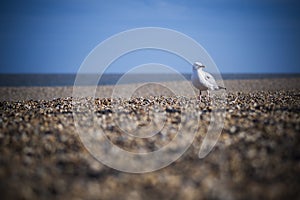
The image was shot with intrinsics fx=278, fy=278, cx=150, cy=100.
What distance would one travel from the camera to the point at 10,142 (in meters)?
5.92

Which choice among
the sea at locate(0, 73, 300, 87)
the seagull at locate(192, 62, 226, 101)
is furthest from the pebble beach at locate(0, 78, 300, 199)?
the sea at locate(0, 73, 300, 87)

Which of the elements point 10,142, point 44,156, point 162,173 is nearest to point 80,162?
point 44,156

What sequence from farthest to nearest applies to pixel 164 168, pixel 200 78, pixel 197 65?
1. pixel 197 65
2. pixel 200 78
3. pixel 164 168

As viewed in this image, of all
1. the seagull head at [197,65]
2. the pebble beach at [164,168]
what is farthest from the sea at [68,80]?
the pebble beach at [164,168]

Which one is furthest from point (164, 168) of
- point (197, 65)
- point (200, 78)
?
point (197, 65)

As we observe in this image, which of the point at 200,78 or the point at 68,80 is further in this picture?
the point at 68,80

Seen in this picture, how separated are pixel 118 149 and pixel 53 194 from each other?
1.77 m

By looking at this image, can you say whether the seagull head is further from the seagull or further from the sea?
the sea

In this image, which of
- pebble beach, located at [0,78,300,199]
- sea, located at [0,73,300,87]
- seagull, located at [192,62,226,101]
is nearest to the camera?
pebble beach, located at [0,78,300,199]

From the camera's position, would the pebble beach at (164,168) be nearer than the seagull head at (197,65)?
Yes

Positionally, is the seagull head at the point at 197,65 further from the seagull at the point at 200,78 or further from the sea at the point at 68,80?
the sea at the point at 68,80

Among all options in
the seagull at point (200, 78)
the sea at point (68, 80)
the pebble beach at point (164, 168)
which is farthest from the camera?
the sea at point (68, 80)

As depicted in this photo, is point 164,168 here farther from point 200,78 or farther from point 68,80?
point 68,80

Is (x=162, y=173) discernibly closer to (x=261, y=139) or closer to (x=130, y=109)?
(x=261, y=139)
